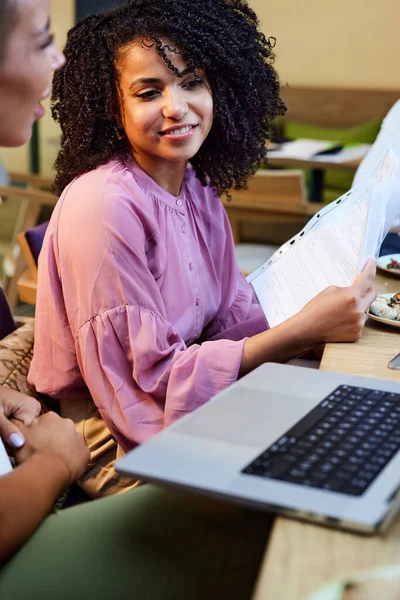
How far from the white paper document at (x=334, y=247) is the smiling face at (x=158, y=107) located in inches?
10.8

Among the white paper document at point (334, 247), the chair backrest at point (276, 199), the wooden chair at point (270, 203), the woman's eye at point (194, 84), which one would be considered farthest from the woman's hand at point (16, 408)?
the chair backrest at point (276, 199)

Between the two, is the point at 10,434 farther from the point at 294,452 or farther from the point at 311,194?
the point at 311,194

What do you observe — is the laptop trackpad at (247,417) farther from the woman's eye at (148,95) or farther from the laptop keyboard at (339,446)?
the woman's eye at (148,95)

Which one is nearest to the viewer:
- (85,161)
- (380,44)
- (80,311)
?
(80,311)

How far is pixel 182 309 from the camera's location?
1.50m

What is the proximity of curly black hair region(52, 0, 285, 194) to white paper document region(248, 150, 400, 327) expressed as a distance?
349mm

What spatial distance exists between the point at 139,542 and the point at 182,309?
625mm

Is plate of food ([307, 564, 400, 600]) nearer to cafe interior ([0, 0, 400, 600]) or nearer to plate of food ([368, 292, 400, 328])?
cafe interior ([0, 0, 400, 600])

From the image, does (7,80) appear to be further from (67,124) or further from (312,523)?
(67,124)

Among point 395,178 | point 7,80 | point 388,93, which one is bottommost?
point 388,93

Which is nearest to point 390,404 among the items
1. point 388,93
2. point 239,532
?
point 239,532

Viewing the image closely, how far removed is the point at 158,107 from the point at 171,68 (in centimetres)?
7

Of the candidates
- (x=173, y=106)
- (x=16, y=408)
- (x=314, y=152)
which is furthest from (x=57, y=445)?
(x=314, y=152)

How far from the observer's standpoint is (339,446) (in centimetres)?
80
